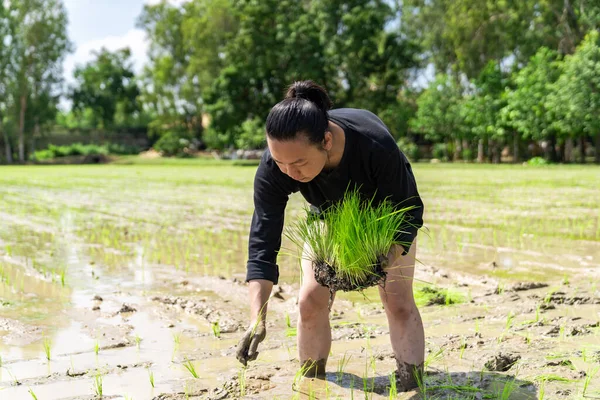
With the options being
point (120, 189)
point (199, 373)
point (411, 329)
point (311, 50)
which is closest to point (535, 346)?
point (411, 329)

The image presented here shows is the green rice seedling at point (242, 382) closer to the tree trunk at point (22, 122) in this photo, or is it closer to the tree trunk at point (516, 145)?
the tree trunk at point (516, 145)

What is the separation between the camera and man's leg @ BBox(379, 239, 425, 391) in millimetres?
3320

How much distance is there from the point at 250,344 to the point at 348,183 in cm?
92

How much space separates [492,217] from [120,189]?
11.7 metres

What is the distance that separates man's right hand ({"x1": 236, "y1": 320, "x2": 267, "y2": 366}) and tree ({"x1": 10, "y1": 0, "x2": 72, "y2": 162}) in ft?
161

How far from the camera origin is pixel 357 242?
3197 mm

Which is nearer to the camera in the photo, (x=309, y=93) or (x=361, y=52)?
(x=309, y=93)

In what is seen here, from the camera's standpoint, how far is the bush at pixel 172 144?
5131 centimetres

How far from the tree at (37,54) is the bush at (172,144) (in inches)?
335

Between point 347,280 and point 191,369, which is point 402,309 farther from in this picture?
point 191,369

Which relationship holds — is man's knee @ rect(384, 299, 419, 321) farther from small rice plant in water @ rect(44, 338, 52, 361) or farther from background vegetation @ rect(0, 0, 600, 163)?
background vegetation @ rect(0, 0, 600, 163)

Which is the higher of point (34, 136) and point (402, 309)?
point (34, 136)

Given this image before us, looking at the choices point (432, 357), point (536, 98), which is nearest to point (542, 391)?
point (432, 357)

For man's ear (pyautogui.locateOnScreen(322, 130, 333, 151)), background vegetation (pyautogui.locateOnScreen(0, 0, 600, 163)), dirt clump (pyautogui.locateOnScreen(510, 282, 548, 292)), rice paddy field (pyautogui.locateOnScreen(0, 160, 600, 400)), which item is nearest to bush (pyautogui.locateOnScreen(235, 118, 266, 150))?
background vegetation (pyautogui.locateOnScreen(0, 0, 600, 163))
